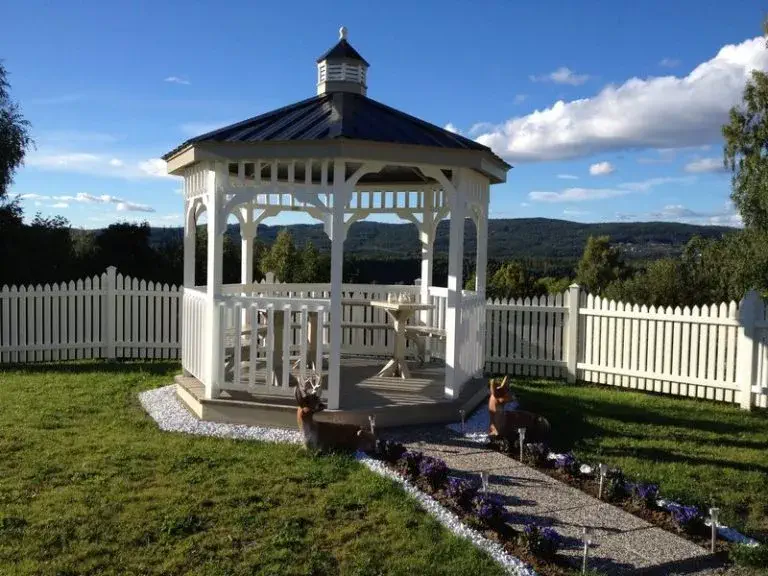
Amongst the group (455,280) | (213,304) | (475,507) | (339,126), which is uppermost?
(339,126)

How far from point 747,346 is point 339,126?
620 centimetres

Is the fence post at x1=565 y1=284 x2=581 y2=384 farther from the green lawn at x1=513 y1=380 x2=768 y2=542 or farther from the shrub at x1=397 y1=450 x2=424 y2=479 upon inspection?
the shrub at x1=397 y1=450 x2=424 y2=479

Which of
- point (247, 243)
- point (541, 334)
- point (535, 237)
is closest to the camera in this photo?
point (247, 243)

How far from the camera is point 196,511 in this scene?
4.95 metres

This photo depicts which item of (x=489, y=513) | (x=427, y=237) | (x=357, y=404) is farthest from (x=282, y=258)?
(x=489, y=513)

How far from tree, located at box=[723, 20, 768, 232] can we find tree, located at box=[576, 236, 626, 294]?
18.8 m

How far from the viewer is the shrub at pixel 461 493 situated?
5.05m

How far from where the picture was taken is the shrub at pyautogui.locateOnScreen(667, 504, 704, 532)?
472 centimetres

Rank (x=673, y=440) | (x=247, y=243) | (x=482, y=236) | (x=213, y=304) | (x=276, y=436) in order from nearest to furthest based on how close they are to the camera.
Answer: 1. (x=276, y=436)
2. (x=673, y=440)
3. (x=213, y=304)
4. (x=482, y=236)
5. (x=247, y=243)

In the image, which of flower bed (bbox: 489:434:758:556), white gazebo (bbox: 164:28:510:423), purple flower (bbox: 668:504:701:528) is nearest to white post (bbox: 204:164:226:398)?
white gazebo (bbox: 164:28:510:423)

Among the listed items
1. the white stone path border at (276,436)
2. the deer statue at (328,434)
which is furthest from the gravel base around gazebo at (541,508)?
the deer statue at (328,434)

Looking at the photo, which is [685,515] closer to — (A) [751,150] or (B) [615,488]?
(B) [615,488]

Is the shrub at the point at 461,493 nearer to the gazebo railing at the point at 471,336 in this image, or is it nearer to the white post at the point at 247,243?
the gazebo railing at the point at 471,336

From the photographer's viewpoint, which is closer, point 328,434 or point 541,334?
point 328,434
